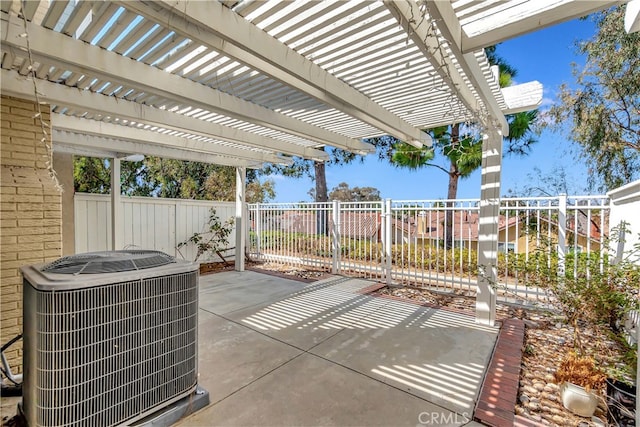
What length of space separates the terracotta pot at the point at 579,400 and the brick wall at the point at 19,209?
16.1 ft

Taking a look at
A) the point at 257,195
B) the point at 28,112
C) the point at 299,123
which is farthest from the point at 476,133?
the point at 257,195

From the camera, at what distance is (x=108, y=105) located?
337 cm

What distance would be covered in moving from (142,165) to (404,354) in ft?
45.2

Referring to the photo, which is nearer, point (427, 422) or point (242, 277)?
point (427, 422)

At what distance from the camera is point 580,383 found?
2324 mm

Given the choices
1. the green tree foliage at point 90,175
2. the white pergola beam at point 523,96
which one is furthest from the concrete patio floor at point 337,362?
the green tree foliage at point 90,175

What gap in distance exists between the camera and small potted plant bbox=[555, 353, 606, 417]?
7.08 feet

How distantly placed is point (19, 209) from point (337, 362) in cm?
351

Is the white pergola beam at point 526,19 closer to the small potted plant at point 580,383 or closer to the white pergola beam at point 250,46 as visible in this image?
the white pergola beam at point 250,46

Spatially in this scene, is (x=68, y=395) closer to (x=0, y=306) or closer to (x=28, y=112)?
(x=0, y=306)

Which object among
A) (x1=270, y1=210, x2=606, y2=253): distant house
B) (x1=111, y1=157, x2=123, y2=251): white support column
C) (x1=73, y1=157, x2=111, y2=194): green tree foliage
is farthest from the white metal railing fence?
(x1=73, y1=157, x2=111, y2=194): green tree foliage

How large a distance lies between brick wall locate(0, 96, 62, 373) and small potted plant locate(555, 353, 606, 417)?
4.92m

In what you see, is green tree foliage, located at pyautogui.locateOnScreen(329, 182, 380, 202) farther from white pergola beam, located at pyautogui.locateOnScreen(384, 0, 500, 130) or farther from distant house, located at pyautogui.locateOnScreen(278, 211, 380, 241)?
white pergola beam, located at pyautogui.locateOnScreen(384, 0, 500, 130)

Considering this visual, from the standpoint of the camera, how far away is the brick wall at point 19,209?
106 inches
